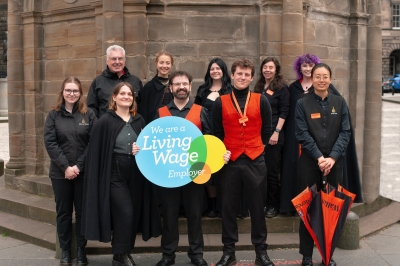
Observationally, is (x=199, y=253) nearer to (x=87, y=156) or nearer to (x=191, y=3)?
(x=87, y=156)

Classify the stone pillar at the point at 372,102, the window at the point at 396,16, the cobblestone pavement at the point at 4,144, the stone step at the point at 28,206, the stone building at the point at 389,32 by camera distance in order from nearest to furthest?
the stone step at the point at 28,206 < the stone pillar at the point at 372,102 < the cobblestone pavement at the point at 4,144 < the stone building at the point at 389,32 < the window at the point at 396,16

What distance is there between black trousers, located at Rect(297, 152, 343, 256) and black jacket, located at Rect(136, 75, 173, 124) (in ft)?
5.83

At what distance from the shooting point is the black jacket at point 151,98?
6059mm

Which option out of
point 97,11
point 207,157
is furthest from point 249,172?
point 97,11

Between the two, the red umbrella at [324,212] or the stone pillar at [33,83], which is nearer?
the red umbrella at [324,212]

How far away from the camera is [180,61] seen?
22.8 ft

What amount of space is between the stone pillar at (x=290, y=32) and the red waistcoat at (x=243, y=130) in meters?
A: 1.69

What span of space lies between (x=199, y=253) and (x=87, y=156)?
4.91 feet

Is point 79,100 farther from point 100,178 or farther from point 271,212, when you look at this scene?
point 271,212

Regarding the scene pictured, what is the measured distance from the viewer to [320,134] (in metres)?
5.21

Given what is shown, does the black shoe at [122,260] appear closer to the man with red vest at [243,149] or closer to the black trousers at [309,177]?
the man with red vest at [243,149]

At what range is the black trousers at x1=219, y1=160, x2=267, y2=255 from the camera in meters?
5.19

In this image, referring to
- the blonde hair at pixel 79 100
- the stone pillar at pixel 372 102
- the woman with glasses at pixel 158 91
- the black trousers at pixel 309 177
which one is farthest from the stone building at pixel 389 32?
the blonde hair at pixel 79 100

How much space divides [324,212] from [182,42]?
9.89 ft
